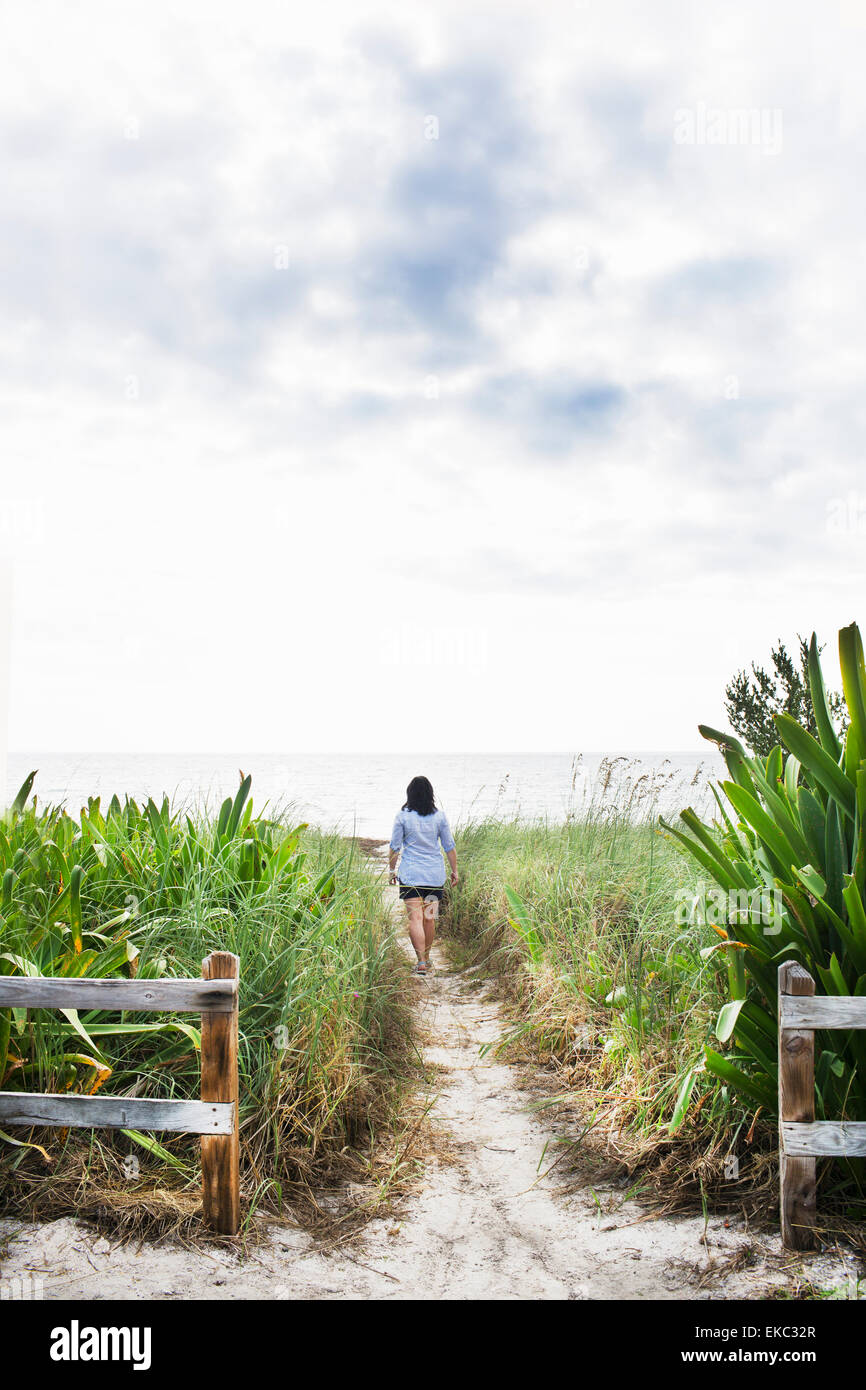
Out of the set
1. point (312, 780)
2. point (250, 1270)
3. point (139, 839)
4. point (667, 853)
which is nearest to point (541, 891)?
point (667, 853)

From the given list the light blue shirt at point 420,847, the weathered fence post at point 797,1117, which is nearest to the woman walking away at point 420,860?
the light blue shirt at point 420,847

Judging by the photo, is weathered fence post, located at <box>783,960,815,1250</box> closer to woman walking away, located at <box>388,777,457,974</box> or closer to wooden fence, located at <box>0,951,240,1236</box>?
wooden fence, located at <box>0,951,240,1236</box>

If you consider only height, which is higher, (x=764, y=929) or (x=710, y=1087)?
(x=764, y=929)

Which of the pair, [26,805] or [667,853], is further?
[667,853]

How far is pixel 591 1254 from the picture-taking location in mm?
2936

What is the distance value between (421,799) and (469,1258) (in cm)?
488

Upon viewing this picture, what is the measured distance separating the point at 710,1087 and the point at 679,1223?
57 centimetres

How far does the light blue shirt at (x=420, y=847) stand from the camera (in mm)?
7547

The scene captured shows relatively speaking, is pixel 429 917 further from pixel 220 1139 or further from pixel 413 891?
pixel 220 1139

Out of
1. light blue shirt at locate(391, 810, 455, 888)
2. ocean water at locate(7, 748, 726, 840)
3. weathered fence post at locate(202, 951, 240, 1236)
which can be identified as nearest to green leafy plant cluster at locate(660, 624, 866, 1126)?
ocean water at locate(7, 748, 726, 840)

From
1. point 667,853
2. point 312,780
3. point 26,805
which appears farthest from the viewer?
point 312,780

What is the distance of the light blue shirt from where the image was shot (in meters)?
7.55

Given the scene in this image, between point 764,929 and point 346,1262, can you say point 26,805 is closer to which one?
point 346,1262

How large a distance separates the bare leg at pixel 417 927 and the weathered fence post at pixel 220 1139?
15.4 ft
